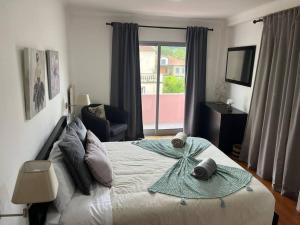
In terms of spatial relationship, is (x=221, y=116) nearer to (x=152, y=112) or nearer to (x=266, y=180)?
(x=266, y=180)

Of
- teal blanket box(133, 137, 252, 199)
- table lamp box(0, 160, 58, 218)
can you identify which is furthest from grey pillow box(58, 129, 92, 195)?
table lamp box(0, 160, 58, 218)

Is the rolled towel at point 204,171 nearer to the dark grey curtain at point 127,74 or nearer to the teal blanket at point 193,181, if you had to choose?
the teal blanket at point 193,181

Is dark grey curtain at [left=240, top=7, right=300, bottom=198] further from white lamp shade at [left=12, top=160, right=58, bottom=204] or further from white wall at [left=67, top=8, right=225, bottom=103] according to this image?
white lamp shade at [left=12, top=160, right=58, bottom=204]

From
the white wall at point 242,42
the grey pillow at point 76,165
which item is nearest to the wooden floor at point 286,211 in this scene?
the white wall at point 242,42

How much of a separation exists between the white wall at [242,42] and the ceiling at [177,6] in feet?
1.05

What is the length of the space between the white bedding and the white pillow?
0.05 meters

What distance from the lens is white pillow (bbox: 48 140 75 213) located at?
1.69 m

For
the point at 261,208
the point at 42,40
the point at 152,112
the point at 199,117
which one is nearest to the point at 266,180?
the point at 261,208

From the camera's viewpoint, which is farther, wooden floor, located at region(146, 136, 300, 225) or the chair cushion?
the chair cushion

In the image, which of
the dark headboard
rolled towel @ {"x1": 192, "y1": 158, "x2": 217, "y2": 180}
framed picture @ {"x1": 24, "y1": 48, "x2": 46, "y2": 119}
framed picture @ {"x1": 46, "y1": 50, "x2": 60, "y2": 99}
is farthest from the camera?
framed picture @ {"x1": 46, "y1": 50, "x2": 60, "y2": 99}

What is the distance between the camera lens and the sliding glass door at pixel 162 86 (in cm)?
488

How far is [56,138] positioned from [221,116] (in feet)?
8.84

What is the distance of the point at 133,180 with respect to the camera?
7.11ft

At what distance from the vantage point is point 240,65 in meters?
4.23
